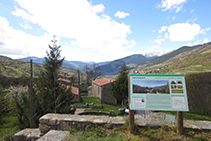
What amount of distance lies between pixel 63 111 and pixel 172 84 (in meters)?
9.91

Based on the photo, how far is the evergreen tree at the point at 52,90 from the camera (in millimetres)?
10711

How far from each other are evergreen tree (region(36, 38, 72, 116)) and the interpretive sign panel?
28.5 feet

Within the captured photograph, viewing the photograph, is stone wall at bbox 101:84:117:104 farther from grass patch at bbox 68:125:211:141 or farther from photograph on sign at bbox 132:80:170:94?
photograph on sign at bbox 132:80:170:94

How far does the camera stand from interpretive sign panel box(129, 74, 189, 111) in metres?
3.87

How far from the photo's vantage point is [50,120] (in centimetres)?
506

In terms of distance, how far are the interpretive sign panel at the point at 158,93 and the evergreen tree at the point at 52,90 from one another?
28.5 feet

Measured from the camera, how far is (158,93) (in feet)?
13.0

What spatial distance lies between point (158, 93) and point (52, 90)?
10.7 metres

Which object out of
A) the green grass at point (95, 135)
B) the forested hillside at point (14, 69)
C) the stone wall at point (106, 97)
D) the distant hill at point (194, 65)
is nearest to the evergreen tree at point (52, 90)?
the green grass at point (95, 135)

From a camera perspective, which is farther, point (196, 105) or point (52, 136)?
point (196, 105)

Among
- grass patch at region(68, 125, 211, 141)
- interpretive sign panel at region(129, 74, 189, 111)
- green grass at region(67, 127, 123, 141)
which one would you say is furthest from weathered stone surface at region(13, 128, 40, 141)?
interpretive sign panel at region(129, 74, 189, 111)

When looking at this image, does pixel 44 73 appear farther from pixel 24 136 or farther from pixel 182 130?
pixel 182 130

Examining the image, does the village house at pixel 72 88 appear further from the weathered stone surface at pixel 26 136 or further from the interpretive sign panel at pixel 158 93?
the interpretive sign panel at pixel 158 93

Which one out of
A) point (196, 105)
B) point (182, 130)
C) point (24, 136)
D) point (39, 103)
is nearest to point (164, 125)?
point (182, 130)
